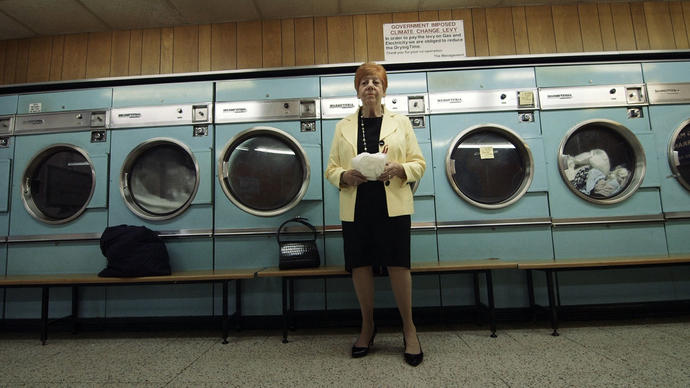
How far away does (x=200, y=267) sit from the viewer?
266 centimetres

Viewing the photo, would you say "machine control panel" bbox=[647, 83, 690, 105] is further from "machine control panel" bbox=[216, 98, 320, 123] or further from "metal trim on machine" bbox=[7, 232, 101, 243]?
"metal trim on machine" bbox=[7, 232, 101, 243]

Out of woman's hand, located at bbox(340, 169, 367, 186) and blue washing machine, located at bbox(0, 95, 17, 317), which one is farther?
blue washing machine, located at bbox(0, 95, 17, 317)

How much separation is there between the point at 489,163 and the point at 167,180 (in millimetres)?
2936

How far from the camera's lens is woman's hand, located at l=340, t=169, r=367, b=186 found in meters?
1.71

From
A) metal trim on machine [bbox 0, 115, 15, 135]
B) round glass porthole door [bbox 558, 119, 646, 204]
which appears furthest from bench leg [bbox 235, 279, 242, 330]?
round glass porthole door [bbox 558, 119, 646, 204]

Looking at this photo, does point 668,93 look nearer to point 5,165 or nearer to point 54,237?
point 54,237

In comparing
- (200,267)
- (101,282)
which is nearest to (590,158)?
(200,267)

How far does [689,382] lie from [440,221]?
156cm

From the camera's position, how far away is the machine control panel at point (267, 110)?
8.95ft

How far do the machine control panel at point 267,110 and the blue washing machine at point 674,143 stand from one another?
9.95 feet

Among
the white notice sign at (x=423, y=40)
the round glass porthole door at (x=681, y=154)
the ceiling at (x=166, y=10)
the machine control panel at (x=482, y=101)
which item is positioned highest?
the ceiling at (x=166, y=10)

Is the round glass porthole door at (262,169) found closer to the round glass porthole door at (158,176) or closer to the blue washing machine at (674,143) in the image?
the round glass porthole door at (158,176)

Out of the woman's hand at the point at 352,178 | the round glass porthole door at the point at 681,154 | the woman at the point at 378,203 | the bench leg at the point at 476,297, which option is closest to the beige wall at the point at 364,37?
the round glass porthole door at the point at 681,154

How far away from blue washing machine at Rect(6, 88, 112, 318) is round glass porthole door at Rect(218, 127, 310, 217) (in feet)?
3.77
